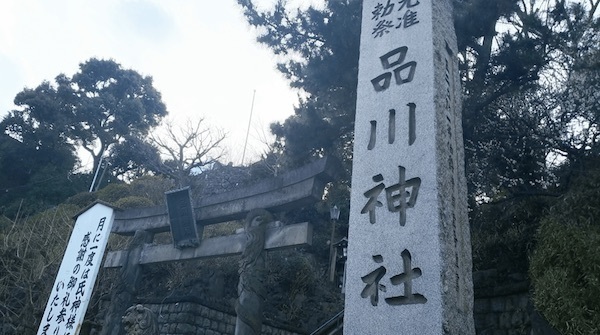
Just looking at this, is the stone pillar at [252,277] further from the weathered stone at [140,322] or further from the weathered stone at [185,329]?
the weathered stone at [185,329]

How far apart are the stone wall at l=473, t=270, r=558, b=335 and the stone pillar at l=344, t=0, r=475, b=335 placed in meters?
4.13

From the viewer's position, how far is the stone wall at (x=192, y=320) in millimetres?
10062

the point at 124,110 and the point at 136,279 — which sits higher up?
the point at 124,110

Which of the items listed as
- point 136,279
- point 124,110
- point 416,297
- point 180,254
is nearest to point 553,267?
point 416,297

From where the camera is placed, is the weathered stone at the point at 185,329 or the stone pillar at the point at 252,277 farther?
the weathered stone at the point at 185,329

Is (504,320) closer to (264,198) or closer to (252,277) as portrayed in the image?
(252,277)

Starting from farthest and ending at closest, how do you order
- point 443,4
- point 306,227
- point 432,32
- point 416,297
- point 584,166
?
point 584,166
point 306,227
point 443,4
point 432,32
point 416,297

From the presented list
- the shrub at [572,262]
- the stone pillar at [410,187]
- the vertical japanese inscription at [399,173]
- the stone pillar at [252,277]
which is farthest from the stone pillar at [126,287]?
the shrub at [572,262]

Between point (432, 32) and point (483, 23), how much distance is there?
3.81m

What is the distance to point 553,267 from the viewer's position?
6816 millimetres

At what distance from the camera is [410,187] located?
4379mm

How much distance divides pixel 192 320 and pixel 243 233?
160 inches

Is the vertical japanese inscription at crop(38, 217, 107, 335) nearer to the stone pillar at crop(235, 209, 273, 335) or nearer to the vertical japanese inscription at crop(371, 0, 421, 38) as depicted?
the stone pillar at crop(235, 209, 273, 335)

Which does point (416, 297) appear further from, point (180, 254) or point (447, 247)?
point (180, 254)
